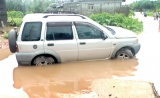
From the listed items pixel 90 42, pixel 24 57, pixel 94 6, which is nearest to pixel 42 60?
pixel 24 57

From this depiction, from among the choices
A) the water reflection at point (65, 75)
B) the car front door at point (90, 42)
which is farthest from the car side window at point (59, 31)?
the water reflection at point (65, 75)

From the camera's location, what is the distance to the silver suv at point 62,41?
617cm

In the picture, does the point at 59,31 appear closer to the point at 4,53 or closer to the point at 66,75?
the point at 66,75

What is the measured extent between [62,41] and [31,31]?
3.21ft

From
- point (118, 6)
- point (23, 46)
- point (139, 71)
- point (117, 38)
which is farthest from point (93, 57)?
point (118, 6)

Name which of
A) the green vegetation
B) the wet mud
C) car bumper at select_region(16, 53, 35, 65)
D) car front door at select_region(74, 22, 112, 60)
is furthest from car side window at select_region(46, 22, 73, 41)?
the green vegetation

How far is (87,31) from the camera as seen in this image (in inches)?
259

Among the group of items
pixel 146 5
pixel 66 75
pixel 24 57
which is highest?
pixel 146 5

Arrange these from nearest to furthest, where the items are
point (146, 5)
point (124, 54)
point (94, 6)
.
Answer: point (124, 54)
point (94, 6)
point (146, 5)

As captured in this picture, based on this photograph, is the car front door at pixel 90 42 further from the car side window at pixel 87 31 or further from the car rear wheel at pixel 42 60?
the car rear wheel at pixel 42 60

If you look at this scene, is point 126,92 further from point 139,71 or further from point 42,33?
point 42,33

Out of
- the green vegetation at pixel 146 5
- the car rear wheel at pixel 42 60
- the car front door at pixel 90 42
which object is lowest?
the car rear wheel at pixel 42 60

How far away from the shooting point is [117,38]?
6.80 meters

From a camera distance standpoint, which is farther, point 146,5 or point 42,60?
point 146,5
